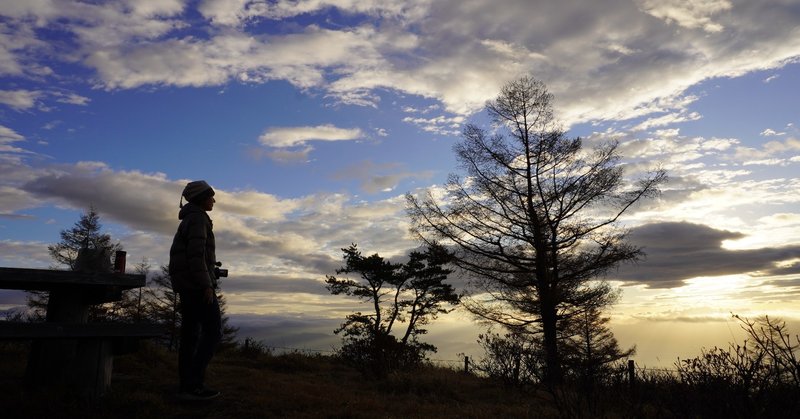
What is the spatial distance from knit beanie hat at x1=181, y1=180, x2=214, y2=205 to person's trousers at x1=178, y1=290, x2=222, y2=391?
0.98 m

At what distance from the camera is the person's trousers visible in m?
5.09

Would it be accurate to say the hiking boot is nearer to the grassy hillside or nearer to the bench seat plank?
the grassy hillside

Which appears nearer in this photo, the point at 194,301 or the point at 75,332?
the point at 75,332

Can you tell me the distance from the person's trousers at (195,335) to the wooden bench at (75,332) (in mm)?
368

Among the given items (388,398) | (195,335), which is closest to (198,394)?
(195,335)

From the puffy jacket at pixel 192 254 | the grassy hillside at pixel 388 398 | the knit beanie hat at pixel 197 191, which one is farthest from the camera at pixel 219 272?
the grassy hillside at pixel 388 398

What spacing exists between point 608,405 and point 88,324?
20.9 ft

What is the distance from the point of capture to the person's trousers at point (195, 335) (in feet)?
16.7

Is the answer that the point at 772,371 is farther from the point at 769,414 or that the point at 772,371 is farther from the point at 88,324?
the point at 88,324

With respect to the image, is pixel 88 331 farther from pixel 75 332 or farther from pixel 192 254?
pixel 192 254

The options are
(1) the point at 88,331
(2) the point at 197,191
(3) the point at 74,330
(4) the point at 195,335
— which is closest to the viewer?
(3) the point at 74,330

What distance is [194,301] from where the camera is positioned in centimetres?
509

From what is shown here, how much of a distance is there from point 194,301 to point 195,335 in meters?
0.35

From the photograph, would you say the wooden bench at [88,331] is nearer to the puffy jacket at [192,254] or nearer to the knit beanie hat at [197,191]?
the puffy jacket at [192,254]
